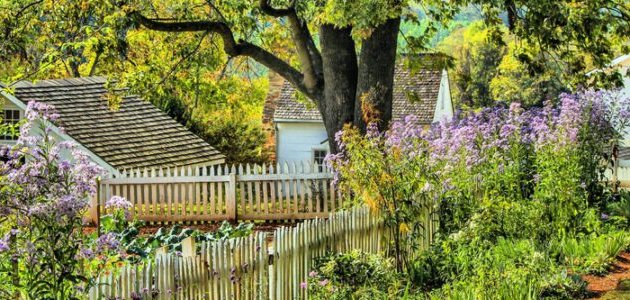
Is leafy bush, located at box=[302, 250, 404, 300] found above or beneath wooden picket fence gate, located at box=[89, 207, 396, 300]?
beneath

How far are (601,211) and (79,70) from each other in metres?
35.5

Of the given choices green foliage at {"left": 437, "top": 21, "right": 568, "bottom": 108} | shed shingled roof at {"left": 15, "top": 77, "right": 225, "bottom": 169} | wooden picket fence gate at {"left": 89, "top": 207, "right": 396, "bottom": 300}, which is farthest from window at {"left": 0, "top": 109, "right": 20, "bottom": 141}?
green foliage at {"left": 437, "top": 21, "right": 568, "bottom": 108}

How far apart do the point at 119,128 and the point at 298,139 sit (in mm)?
15089

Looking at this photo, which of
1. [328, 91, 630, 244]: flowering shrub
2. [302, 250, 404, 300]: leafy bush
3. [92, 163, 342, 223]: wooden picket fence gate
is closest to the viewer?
[302, 250, 404, 300]: leafy bush

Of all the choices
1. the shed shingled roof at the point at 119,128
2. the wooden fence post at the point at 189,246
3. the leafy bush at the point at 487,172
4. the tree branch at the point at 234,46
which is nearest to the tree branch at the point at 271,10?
the tree branch at the point at 234,46

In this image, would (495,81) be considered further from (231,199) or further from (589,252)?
(589,252)

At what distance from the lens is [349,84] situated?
17.5 metres

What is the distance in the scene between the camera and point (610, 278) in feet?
32.2

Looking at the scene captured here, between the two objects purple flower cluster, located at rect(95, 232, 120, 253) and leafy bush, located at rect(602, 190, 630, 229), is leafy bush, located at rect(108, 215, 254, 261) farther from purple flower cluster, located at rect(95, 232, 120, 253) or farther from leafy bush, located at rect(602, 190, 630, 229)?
purple flower cluster, located at rect(95, 232, 120, 253)

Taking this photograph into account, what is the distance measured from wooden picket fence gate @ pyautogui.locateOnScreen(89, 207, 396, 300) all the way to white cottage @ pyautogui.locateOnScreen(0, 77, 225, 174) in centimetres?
1296

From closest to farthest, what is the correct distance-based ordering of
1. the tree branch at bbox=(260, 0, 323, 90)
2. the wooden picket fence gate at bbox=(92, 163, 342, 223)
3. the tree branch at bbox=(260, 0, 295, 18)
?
1. the tree branch at bbox=(260, 0, 295, 18)
2. the tree branch at bbox=(260, 0, 323, 90)
3. the wooden picket fence gate at bbox=(92, 163, 342, 223)

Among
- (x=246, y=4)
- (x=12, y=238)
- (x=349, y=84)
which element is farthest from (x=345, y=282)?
(x=246, y=4)

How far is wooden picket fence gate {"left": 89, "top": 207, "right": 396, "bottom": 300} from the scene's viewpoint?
673 centimetres

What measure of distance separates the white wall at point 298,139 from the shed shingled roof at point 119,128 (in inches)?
490
